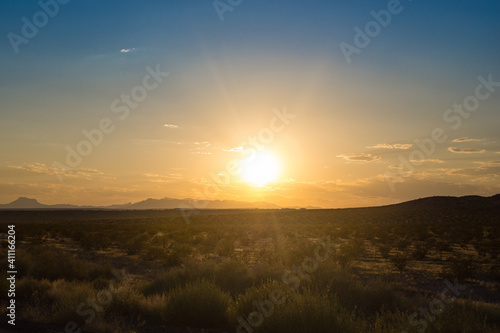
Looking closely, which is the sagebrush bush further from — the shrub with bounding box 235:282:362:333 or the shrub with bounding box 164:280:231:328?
the shrub with bounding box 235:282:362:333

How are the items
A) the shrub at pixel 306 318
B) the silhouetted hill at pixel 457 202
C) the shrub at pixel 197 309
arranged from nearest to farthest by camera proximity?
the shrub at pixel 306 318, the shrub at pixel 197 309, the silhouetted hill at pixel 457 202

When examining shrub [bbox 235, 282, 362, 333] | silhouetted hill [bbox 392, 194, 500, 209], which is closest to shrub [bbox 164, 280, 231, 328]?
shrub [bbox 235, 282, 362, 333]

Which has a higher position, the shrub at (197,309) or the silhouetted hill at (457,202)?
the silhouetted hill at (457,202)

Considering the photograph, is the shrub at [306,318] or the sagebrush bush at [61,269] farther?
the sagebrush bush at [61,269]

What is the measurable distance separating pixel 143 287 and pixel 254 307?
5195 millimetres

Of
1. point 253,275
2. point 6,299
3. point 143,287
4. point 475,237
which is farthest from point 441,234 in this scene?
point 6,299

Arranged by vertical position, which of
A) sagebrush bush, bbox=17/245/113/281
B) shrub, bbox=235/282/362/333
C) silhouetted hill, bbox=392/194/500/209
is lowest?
sagebrush bush, bbox=17/245/113/281

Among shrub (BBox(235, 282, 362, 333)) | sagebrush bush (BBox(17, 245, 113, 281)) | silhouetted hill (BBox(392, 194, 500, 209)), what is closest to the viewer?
shrub (BBox(235, 282, 362, 333))

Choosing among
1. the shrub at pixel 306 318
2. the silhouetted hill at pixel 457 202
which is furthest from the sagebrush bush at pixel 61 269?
the silhouetted hill at pixel 457 202

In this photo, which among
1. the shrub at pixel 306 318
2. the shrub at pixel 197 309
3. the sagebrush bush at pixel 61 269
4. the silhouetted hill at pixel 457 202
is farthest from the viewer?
the silhouetted hill at pixel 457 202

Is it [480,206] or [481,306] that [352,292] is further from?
[480,206]

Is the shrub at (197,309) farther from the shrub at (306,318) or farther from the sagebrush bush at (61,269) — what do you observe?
the sagebrush bush at (61,269)

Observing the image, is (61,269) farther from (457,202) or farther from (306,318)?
(457,202)

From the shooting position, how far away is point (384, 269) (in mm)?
18297
